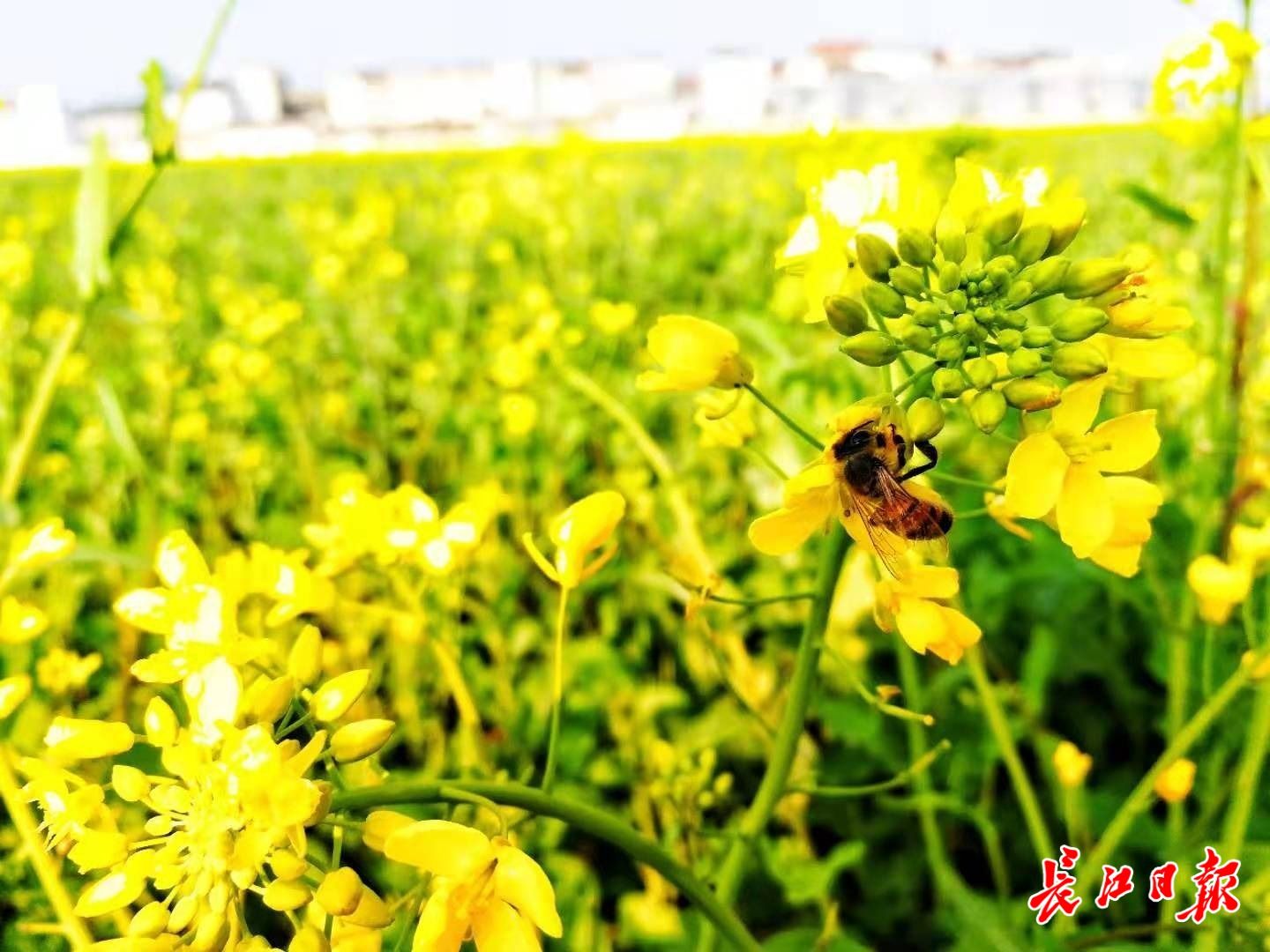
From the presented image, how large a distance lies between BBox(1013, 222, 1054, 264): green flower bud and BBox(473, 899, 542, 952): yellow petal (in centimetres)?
62

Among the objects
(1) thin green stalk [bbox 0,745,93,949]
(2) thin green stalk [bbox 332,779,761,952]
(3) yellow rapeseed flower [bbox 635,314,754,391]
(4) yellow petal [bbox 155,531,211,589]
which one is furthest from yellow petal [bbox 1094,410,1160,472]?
(1) thin green stalk [bbox 0,745,93,949]

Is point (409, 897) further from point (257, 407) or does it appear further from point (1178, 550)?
point (257, 407)

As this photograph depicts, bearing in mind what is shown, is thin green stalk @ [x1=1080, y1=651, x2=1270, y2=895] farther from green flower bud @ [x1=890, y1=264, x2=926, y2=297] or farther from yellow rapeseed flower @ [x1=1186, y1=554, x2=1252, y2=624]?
green flower bud @ [x1=890, y1=264, x2=926, y2=297]

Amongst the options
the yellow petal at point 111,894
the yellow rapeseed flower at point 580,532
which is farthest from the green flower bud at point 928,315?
the yellow petal at point 111,894

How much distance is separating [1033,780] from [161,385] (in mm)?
2141

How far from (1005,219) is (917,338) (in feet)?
0.44

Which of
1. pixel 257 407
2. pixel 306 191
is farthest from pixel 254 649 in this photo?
pixel 306 191

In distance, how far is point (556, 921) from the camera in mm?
601

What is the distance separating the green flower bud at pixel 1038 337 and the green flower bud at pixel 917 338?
0.07 metres

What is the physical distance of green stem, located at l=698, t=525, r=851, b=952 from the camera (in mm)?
821

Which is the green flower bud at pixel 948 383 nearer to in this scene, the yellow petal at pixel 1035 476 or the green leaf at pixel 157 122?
the yellow petal at pixel 1035 476

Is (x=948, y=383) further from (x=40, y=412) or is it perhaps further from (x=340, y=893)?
(x=40, y=412)

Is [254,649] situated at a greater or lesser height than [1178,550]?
greater

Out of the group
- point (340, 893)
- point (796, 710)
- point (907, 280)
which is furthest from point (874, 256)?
point (340, 893)
